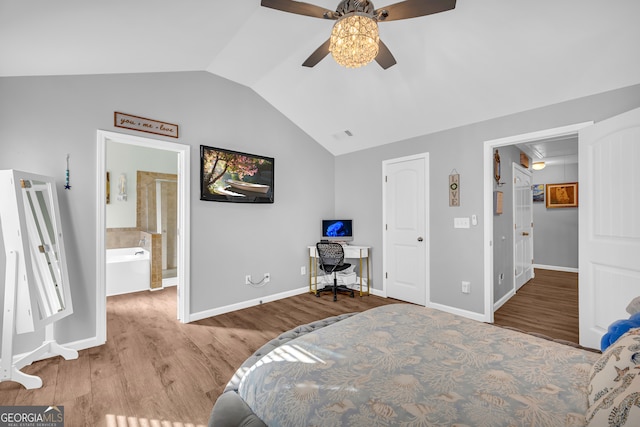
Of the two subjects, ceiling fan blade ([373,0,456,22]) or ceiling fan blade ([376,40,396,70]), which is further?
ceiling fan blade ([376,40,396,70])

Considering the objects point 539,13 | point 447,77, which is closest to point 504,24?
point 539,13

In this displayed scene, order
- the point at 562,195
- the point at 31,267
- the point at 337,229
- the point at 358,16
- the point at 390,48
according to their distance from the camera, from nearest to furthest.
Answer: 1. the point at 358,16
2. the point at 31,267
3. the point at 390,48
4. the point at 337,229
5. the point at 562,195

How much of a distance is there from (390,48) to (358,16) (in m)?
1.28

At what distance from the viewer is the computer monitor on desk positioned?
15.3ft

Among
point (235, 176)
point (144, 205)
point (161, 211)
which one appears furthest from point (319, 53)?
point (144, 205)

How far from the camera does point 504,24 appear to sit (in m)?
2.21

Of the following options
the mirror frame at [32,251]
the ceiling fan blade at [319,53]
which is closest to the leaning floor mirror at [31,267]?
the mirror frame at [32,251]

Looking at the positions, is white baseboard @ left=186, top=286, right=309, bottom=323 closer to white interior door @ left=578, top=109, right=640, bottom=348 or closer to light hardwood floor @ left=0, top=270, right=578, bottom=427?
light hardwood floor @ left=0, top=270, right=578, bottom=427

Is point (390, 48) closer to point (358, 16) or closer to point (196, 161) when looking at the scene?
point (358, 16)

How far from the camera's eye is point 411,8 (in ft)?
5.37

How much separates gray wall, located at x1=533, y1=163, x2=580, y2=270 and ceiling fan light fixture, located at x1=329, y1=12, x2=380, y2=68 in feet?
22.3

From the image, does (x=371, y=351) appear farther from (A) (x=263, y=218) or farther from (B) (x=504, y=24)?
(A) (x=263, y=218)

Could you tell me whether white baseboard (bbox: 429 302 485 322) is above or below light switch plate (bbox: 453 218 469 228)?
below

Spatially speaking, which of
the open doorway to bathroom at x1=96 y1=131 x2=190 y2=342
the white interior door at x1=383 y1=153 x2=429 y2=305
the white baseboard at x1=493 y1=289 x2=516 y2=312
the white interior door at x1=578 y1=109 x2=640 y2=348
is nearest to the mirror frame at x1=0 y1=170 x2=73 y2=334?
the open doorway to bathroom at x1=96 y1=131 x2=190 y2=342
